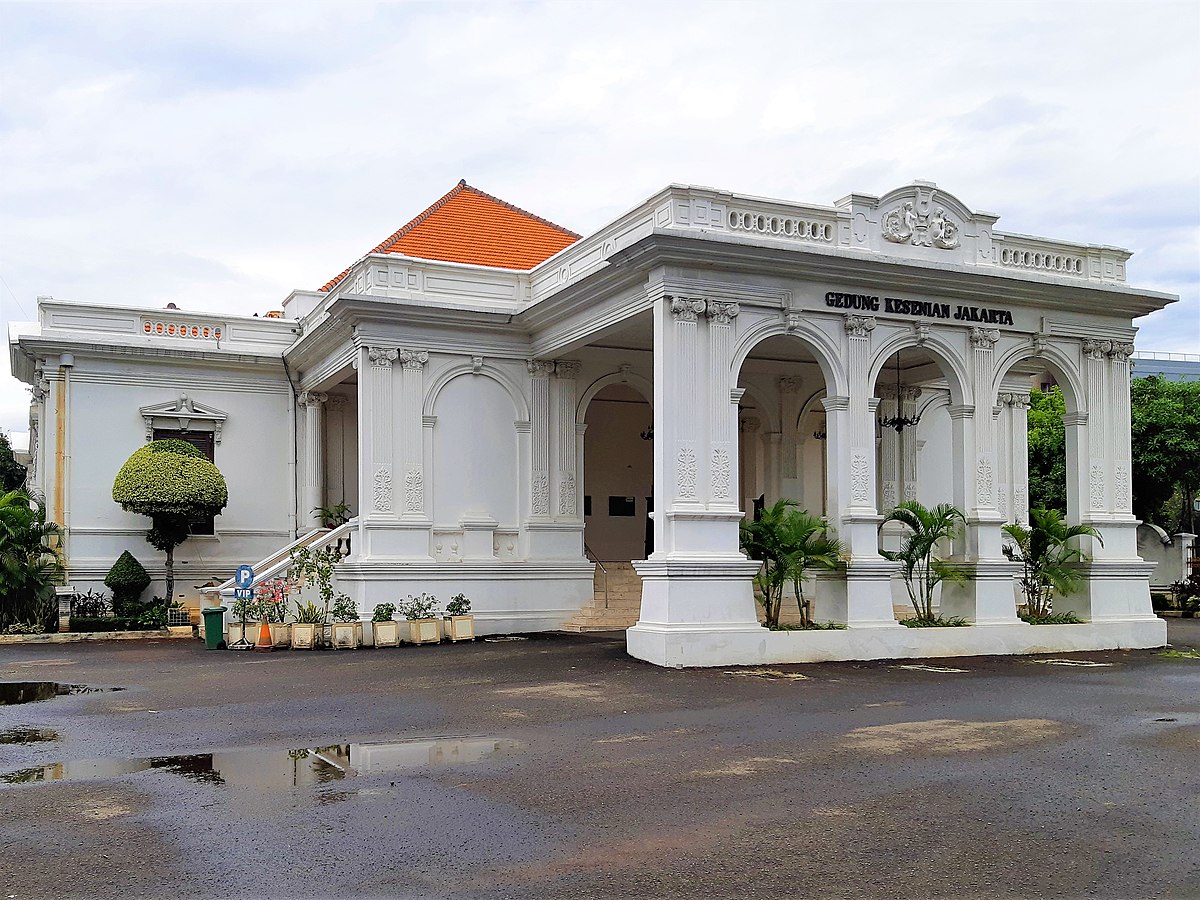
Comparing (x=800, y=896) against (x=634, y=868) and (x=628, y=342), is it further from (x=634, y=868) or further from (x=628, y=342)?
(x=628, y=342)

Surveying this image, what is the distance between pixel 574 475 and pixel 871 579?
6.10m

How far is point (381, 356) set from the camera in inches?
736

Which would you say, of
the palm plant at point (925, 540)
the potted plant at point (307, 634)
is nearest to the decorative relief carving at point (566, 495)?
the potted plant at point (307, 634)

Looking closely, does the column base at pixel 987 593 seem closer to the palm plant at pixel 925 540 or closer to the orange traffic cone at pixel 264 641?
the palm plant at pixel 925 540

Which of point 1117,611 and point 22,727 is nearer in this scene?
point 22,727

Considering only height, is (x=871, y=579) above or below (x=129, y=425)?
below

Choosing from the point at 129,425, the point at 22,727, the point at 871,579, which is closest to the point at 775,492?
the point at 871,579

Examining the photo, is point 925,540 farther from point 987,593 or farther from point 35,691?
point 35,691

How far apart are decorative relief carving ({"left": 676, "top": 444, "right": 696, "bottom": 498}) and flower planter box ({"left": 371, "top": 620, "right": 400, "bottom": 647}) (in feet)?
17.5

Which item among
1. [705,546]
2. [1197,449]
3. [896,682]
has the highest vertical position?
[1197,449]

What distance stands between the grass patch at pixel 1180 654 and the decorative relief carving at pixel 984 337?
477cm

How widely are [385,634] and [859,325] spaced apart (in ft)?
26.4

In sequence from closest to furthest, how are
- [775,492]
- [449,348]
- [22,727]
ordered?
[22,727]
[449,348]
[775,492]

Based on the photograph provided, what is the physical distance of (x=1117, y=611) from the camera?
17250 millimetres
